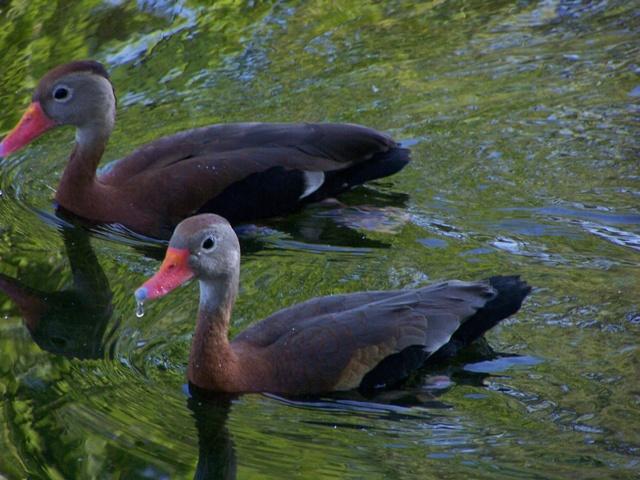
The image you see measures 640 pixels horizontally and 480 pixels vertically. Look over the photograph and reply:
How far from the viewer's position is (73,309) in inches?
290

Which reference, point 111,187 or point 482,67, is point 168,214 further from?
point 482,67

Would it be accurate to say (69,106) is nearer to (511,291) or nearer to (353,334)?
(353,334)

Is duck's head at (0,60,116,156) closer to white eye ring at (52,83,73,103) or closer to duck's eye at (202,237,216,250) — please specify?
white eye ring at (52,83,73,103)

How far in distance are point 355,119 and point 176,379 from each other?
3380 millimetres

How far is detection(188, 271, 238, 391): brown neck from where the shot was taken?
6.23 m

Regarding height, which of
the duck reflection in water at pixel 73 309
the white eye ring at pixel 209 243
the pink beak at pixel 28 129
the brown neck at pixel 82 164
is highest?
the pink beak at pixel 28 129

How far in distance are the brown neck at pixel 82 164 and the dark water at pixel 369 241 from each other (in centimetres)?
19

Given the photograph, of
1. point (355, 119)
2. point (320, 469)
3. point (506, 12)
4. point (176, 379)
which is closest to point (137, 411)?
point (176, 379)

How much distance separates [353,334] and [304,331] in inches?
9.1

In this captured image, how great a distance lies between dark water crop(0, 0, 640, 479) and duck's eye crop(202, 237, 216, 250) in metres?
0.67

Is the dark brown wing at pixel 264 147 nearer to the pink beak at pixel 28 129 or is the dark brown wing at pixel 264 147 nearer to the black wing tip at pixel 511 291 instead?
the pink beak at pixel 28 129

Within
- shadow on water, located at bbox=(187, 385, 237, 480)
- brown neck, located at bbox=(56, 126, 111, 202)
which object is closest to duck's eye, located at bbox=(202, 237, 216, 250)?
shadow on water, located at bbox=(187, 385, 237, 480)

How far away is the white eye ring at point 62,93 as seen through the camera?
8469 mm

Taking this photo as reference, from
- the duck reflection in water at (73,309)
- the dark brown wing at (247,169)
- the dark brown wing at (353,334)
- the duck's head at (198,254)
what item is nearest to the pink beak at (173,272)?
the duck's head at (198,254)
